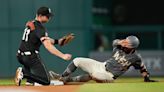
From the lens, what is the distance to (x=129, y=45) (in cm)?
1252

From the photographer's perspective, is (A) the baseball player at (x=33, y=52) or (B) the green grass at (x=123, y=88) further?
(A) the baseball player at (x=33, y=52)

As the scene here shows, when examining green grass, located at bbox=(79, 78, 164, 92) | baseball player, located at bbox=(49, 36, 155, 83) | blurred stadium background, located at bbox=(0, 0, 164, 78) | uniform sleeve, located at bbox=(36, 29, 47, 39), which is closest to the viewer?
green grass, located at bbox=(79, 78, 164, 92)

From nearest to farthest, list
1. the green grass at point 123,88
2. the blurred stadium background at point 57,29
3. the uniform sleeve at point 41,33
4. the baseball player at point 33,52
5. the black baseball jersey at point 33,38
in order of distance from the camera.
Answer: the green grass at point 123,88, the uniform sleeve at point 41,33, the black baseball jersey at point 33,38, the baseball player at point 33,52, the blurred stadium background at point 57,29

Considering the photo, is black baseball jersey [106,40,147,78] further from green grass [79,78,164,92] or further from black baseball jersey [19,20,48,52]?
black baseball jersey [19,20,48,52]

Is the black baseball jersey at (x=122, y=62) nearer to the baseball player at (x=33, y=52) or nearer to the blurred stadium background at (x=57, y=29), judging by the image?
the baseball player at (x=33, y=52)

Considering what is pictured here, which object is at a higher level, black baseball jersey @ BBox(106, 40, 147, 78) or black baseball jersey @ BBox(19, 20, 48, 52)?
black baseball jersey @ BBox(19, 20, 48, 52)

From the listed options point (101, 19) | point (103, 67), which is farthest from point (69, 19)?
point (103, 67)

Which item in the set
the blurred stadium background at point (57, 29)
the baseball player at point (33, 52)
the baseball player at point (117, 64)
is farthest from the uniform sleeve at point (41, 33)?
the blurred stadium background at point (57, 29)

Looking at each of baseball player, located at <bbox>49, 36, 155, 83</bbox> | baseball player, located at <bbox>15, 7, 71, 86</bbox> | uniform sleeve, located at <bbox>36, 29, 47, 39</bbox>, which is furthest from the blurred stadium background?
uniform sleeve, located at <bbox>36, 29, 47, 39</bbox>

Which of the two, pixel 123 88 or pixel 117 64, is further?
pixel 117 64

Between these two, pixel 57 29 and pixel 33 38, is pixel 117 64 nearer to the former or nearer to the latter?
pixel 33 38

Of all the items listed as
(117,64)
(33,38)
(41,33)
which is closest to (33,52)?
(33,38)

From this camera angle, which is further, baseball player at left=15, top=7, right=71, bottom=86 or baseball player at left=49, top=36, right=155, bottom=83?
baseball player at left=49, top=36, right=155, bottom=83

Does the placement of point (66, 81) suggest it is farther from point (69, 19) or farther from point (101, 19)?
point (101, 19)
